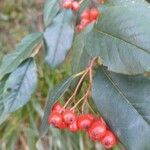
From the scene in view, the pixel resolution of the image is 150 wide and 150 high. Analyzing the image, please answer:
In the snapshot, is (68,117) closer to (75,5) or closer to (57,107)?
(57,107)

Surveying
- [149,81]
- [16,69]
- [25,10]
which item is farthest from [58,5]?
[25,10]

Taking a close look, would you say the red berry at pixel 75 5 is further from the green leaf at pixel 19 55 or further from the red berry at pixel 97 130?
the red berry at pixel 97 130

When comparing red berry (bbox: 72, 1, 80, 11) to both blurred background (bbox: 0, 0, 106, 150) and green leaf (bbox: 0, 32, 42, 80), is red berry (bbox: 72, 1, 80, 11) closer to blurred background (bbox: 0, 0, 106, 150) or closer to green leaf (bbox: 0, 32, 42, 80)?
green leaf (bbox: 0, 32, 42, 80)

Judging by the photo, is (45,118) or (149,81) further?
(45,118)

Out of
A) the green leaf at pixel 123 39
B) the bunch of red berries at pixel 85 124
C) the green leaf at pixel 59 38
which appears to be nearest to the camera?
the green leaf at pixel 123 39

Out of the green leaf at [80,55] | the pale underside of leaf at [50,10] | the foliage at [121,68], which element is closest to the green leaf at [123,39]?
the foliage at [121,68]

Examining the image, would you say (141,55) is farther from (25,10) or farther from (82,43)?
(25,10)

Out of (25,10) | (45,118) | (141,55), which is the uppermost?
(141,55)

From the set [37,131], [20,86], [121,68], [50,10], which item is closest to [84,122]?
[121,68]

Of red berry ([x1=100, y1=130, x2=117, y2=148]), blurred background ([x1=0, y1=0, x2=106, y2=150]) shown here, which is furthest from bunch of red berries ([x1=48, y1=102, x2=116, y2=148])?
blurred background ([x1=0, y1=0, x2=106, y2=150])
